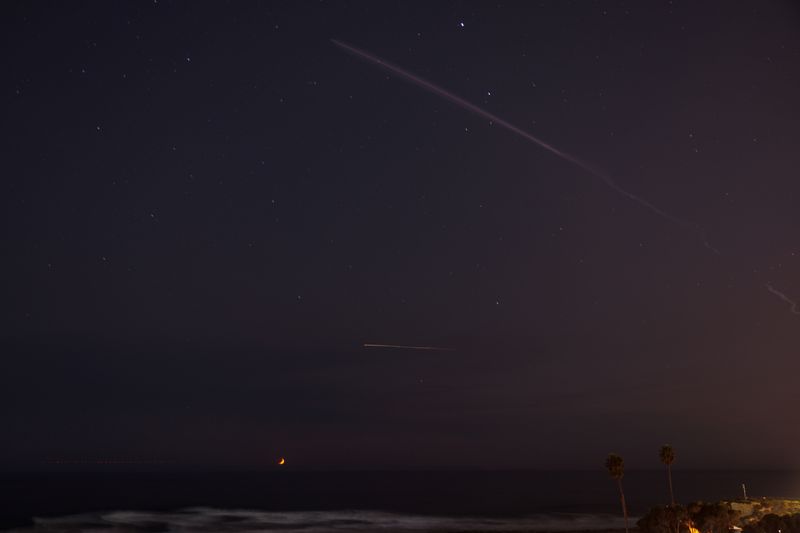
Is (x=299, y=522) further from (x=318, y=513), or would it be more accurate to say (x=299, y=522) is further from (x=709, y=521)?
(x=709, y=521)

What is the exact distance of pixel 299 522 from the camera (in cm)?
8562

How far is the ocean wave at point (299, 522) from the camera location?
249 feet

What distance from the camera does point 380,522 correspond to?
8644 cm

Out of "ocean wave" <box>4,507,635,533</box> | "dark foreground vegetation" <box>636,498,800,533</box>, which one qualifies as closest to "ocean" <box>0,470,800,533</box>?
"ocean wave" <box>4,507,635,533</box>

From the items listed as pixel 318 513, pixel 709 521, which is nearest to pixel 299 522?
pixel 318 513

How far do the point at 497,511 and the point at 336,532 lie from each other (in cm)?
3576

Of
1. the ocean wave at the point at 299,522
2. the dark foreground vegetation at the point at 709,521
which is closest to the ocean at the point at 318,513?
the ocean wave at the point at 299,522

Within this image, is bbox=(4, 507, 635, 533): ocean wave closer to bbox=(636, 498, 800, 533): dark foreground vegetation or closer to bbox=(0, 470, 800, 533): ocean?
bbox=(0, 470, 800, 533): ocean

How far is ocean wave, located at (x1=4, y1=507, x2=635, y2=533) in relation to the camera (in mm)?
75750

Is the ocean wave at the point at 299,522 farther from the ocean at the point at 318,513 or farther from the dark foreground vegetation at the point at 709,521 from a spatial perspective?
the dark foreground vegetation at the point at 709,521

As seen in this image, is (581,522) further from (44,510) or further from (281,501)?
(44,510)

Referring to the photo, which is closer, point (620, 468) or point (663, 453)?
point (620, 468)

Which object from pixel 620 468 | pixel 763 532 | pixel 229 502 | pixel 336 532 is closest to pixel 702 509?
pixel 763 532

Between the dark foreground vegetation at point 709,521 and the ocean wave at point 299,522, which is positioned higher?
the dark foreground vegetation at point 709,521
